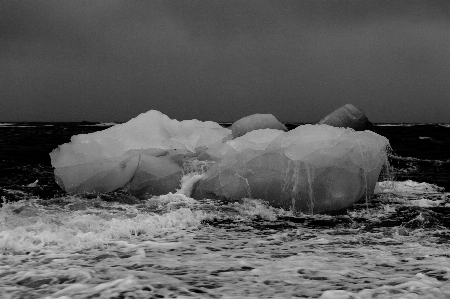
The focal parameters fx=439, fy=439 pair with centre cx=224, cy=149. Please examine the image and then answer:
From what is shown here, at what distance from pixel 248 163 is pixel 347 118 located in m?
5.29

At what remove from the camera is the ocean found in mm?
4457

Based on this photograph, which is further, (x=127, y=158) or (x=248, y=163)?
(x=127, y=158)

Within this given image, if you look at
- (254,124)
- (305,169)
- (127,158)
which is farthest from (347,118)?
(127,158)

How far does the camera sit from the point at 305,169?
921 cm

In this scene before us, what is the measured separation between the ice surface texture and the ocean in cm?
45

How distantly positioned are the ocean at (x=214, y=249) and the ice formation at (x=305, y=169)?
1.20 feet

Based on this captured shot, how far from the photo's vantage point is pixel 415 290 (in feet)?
14.3

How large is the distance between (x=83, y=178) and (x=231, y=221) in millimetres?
4836

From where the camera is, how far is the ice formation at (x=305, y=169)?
916 cm

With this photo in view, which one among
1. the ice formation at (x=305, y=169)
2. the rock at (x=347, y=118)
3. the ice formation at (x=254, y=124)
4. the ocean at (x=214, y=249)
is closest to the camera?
the ocean at (x=214, y=249)

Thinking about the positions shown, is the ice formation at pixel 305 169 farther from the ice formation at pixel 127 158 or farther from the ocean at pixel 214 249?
the ice formation at pixel 127 158

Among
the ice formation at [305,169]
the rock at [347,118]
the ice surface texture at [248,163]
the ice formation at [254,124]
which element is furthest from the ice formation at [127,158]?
the rock at [347,118]

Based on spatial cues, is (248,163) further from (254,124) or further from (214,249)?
(214,249)

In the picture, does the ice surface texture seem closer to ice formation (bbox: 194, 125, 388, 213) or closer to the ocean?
ice formation (bbox: 194, 125, 388, 213)
